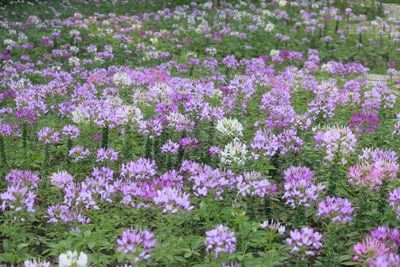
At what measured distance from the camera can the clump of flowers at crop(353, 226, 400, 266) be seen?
326 centimetres

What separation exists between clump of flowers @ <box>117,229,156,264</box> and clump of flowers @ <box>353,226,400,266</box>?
57.0 inches

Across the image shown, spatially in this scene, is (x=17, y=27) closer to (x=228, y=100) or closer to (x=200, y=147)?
(x=228, y=100)

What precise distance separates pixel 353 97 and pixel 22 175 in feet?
17.2

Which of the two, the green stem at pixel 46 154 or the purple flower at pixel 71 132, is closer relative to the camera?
the green stem at pixel 46 154

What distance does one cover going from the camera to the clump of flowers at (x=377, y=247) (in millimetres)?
3255

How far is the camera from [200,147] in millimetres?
5789

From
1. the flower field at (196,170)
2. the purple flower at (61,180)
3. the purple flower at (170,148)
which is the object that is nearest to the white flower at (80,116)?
the flower field at (196,170)

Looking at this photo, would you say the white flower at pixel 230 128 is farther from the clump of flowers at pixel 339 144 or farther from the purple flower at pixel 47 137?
the purple flower at pixel 47 137

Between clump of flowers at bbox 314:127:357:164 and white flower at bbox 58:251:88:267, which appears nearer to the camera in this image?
white flower at bbox 58:251:88:267

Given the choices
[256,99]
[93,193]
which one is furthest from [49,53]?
[93,193]

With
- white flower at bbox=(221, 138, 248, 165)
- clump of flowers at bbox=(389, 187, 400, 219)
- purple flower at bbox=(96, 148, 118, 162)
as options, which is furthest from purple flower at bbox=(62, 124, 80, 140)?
clump of flowers at bbox=(389, 187, 400, 219)

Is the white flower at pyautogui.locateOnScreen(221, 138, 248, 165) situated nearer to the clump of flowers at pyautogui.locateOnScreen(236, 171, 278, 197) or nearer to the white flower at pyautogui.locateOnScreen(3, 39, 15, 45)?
the clump of flowers at pyautogui.locateOnScreen(236, 171, 278, 197)

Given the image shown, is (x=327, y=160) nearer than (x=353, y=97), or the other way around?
(x=327, y=160)

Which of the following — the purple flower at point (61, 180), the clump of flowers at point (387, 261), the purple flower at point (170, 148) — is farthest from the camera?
the purple flower at point (170, 148)
